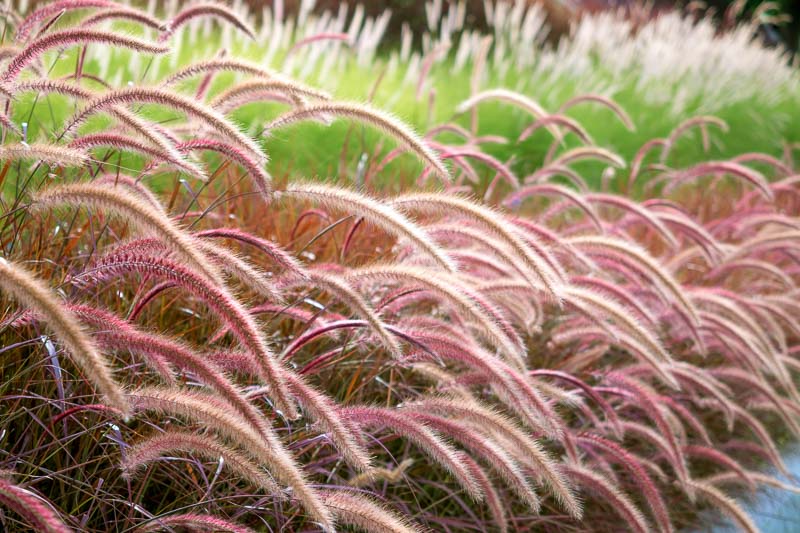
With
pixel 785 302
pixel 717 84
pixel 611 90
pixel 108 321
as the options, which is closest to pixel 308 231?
pixel 108 321

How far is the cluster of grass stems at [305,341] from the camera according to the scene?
4.51 feet

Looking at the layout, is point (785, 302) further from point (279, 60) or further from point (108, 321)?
point (279, 60)

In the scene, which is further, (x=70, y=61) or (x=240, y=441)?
(x=70, y=61)

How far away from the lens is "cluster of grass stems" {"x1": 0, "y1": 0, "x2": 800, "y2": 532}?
1.37 meters

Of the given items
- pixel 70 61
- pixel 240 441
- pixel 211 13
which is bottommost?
pixel 70 61

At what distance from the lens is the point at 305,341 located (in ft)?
5.53

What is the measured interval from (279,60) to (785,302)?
355 centimetres

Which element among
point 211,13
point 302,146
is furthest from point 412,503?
point 302,146

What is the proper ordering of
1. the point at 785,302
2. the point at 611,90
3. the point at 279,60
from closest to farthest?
the point at 785,302, the point at 279,60, the point at 611,90

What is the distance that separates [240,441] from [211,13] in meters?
1.25

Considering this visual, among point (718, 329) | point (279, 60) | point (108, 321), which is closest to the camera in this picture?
point (108, 321)

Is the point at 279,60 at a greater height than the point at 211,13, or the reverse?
the point at 211,13

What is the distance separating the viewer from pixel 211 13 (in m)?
2.11

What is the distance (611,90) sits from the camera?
7.00m
